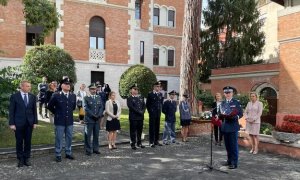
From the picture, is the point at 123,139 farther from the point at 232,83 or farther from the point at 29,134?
the point at 232,83

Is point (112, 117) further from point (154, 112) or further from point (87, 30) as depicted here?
point (87, 30)

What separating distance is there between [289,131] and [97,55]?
1865cm

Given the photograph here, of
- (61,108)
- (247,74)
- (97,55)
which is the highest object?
(97,55)

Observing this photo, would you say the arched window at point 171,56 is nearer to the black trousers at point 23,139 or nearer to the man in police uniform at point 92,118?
the man in police uniform at point 92,118

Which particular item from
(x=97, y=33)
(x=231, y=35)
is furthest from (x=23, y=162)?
(x=231, y=35)

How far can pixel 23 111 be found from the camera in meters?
8.98

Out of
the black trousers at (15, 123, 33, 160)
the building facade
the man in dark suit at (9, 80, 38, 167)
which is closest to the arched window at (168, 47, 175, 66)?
the building facade

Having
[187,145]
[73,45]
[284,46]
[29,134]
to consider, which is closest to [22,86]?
[29,134]

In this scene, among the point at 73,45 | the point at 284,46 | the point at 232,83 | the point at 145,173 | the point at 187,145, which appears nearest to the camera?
the point at 145,173

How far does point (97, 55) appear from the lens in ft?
90.3

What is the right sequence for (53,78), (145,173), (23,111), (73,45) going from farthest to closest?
(73,45) → (53,78) → (23,111) → (145,173)

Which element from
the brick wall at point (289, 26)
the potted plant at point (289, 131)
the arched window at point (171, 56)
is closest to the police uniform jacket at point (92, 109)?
the potted plant at point (289, 131)

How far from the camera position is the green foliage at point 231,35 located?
33.3 m

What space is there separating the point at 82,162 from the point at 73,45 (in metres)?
18.1
